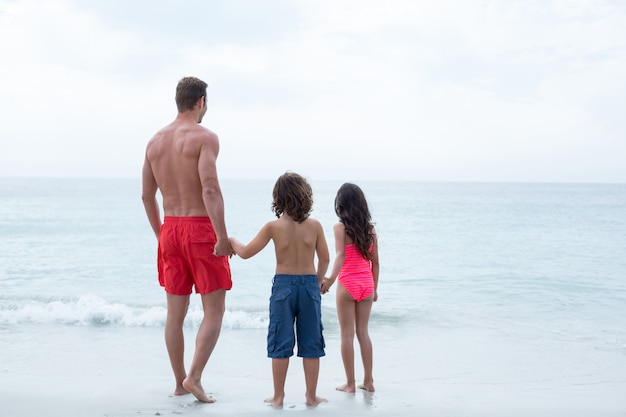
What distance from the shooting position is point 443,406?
433 centimetres

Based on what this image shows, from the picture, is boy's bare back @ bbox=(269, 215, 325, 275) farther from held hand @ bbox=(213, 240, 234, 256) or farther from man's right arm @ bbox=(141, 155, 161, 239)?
man's right arm @ bbox=(141, 155, 161, 239)

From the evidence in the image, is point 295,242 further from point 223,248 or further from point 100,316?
point 100,316

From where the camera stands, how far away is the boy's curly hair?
380 cm

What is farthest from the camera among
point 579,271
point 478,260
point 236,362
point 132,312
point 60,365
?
point 478,260

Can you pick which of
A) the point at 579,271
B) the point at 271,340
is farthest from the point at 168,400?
the point at 579,271

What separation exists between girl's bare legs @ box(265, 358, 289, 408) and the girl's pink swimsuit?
776mm

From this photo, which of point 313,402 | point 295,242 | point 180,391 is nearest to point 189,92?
point 295,242

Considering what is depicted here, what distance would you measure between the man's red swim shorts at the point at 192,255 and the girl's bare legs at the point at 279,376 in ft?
2.01

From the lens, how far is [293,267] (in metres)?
3.91

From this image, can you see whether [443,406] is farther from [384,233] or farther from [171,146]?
[384,233]

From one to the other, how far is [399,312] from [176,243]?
234 inches

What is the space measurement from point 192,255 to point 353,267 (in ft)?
4.04

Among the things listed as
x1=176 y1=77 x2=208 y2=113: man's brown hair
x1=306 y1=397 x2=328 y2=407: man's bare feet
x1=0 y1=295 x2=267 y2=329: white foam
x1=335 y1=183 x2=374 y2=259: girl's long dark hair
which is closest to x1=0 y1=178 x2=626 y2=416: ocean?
x1=0 y1=295 x2=267 y2=329: white foam

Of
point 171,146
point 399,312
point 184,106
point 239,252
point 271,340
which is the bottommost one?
point 399,312
